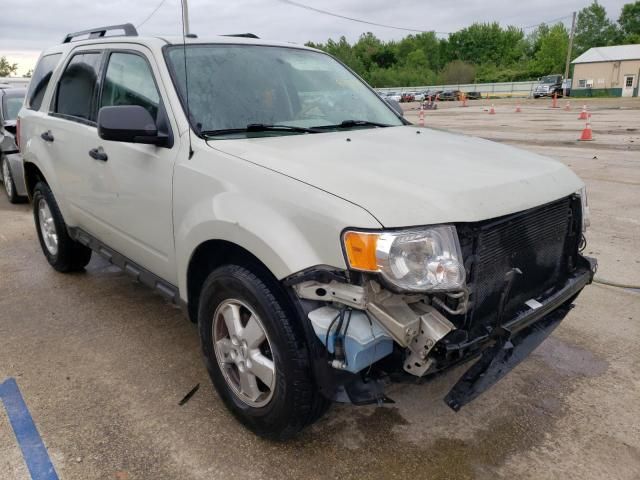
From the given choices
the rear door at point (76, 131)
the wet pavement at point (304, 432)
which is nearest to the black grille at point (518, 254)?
the wet pavement at point (304, 432)

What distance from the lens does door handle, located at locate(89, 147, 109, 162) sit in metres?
3.59

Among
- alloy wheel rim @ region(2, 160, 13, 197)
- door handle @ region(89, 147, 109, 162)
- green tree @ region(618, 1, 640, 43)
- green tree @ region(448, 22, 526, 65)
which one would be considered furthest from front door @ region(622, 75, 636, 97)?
door handle @ region(89, 147, 109, 162)

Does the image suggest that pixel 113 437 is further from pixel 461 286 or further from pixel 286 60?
pixel 286 60

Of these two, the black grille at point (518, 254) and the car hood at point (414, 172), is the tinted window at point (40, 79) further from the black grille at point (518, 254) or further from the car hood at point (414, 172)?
the black grille at point (518, 254)

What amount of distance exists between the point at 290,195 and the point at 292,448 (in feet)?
4.02

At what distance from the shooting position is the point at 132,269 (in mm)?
3662

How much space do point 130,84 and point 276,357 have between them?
2.11 m

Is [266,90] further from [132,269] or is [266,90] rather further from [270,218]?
[132,269]

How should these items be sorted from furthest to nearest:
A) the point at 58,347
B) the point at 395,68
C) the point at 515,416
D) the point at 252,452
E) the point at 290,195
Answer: the point at 395,68, the point at 58,347, the point at 515,416, the point at 252,452, the point at 290,195

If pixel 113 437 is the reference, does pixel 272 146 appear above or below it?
above

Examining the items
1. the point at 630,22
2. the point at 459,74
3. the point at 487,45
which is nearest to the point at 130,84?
the point at 459,74

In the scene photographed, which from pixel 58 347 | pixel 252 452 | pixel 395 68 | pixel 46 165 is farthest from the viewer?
pixel 395 68

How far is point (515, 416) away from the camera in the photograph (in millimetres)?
2951

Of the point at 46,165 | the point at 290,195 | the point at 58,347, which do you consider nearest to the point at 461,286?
the point at 290,195
